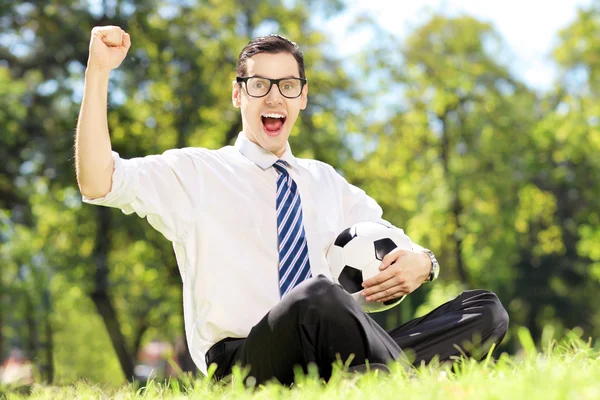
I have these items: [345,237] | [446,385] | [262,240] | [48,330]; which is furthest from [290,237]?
[48,330]

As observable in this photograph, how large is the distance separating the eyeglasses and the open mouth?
0.12 meters

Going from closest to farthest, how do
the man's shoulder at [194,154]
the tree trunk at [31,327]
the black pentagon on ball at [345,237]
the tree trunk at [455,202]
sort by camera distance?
the man's shoulder at [194,154] < the black pentagon on ball at [345,237] < the tree trunk at [31,327] < the tree trunk at [455,202]

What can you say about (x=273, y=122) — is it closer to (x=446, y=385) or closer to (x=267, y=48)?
(x=267, y=48)

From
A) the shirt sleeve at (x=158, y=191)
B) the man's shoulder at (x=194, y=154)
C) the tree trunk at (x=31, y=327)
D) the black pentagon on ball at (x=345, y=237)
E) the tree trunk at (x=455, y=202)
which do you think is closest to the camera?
the shirt sleeve at (x=158, y=191)

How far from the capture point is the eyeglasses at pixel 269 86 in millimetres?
4590

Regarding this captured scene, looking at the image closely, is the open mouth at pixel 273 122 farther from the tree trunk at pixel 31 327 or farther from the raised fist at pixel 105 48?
the tree trunk at pixel 31 327

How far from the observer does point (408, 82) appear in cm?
2453

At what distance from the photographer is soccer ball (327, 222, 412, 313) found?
4.34 m

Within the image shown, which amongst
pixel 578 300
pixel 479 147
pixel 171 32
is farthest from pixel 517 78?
pixel 171 32

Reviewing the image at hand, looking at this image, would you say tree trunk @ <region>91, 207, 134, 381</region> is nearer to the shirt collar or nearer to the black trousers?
the shirt collar

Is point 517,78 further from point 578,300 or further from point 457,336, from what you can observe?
point 457,336

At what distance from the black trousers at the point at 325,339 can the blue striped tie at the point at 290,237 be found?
39 centimetres

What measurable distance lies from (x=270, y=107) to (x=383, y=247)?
0.99 meters

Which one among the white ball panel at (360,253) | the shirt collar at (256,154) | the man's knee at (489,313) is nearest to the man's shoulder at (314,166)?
the shirt collar at (256,154)
